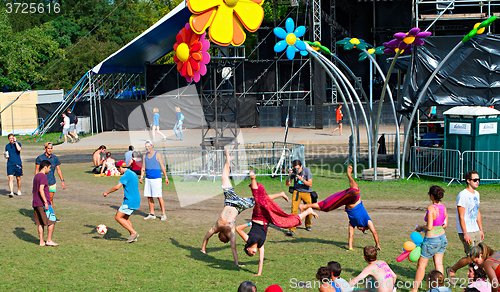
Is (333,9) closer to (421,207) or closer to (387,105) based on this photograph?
(387,105)

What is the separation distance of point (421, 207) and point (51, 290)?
8.81 meters

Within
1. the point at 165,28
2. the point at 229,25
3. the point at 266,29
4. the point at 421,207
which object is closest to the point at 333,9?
the point at 266,29

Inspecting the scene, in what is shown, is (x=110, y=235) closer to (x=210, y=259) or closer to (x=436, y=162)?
(x=210, y=259)

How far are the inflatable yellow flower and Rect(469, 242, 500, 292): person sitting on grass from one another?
9.99m

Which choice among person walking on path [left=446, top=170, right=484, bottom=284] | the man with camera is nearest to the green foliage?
the man with camera

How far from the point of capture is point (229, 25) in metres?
14.0

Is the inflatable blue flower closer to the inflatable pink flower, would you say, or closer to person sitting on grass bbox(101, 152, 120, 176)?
the inflatable pink flower

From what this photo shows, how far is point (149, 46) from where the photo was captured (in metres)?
22.9

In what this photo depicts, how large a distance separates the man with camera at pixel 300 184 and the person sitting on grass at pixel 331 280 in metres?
4.38

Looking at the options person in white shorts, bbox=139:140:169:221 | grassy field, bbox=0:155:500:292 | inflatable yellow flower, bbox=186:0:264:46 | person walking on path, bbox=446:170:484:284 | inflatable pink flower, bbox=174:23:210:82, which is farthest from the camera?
inflatable pink flower, bbox=174:23:210:82

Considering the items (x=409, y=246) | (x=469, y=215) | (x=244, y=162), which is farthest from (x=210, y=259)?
(x=244, y=162)

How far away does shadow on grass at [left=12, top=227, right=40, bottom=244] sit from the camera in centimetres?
944

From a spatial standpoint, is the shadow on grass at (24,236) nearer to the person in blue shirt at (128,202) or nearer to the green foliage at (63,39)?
the person in blue shirt at (128,202)

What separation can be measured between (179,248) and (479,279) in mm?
5468
